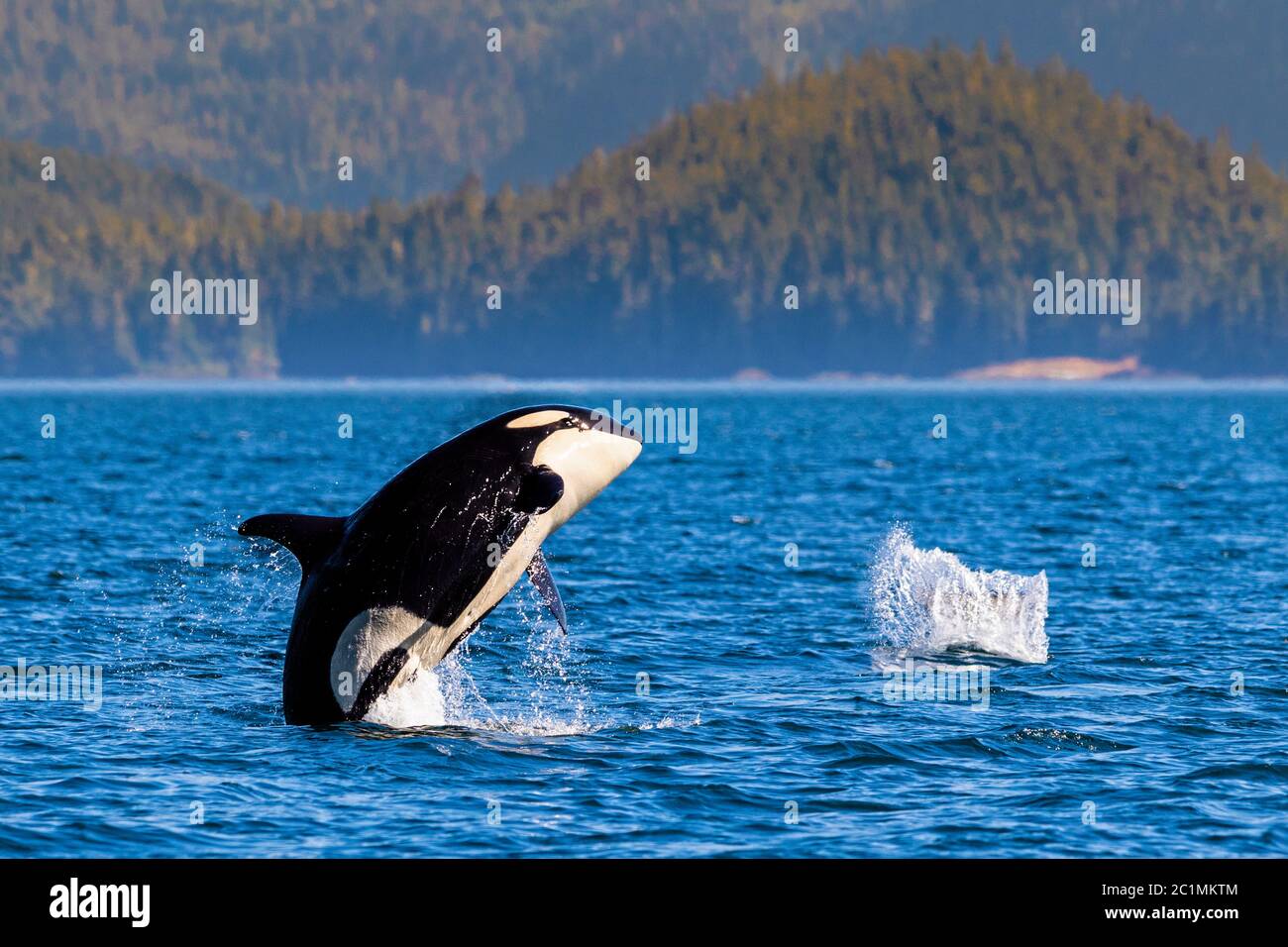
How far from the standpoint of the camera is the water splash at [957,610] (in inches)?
1003

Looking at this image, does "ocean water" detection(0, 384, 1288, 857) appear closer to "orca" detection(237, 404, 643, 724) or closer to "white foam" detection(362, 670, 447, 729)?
"white foam" detection(362, 670, 447, 729)

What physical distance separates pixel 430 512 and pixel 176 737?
3983 millimetres

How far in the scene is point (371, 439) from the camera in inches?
4070

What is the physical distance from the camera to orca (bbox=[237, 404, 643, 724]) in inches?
689

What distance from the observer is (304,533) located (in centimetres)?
1756
